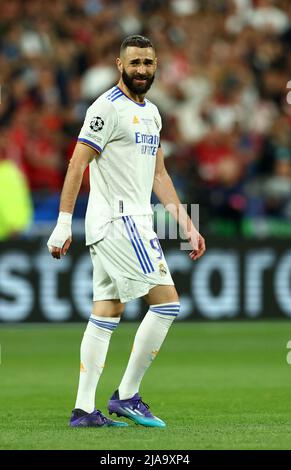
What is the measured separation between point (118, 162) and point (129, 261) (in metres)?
0.62

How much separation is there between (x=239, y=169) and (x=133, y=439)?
32.2 ft

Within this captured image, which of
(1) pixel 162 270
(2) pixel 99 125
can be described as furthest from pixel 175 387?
(2) pixel 99 125

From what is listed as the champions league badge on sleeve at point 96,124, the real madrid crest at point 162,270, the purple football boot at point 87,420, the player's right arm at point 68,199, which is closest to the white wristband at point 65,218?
the player's right arm at point 68,199

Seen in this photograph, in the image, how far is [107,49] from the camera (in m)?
16.5

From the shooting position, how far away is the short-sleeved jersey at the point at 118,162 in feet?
22.2

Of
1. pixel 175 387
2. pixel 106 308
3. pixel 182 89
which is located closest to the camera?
pixel 106 308

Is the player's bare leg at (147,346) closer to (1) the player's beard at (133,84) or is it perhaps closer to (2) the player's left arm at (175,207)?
(2) the player's left arm at (175,207)

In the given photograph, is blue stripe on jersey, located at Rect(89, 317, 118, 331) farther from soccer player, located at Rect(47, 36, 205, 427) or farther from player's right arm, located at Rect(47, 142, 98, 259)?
player's right arm, located at Rect(47, 142, 98, 259)

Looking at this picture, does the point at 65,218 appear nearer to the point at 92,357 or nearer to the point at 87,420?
the point at 92,357

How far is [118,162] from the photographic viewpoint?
6816mm

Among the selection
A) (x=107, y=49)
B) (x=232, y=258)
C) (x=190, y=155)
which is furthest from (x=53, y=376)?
(x=107, y=49)

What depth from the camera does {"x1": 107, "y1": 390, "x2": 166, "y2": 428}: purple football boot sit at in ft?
22.3

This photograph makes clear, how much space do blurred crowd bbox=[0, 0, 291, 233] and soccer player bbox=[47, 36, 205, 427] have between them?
24.1 feet

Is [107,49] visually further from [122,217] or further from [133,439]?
[133,439]
